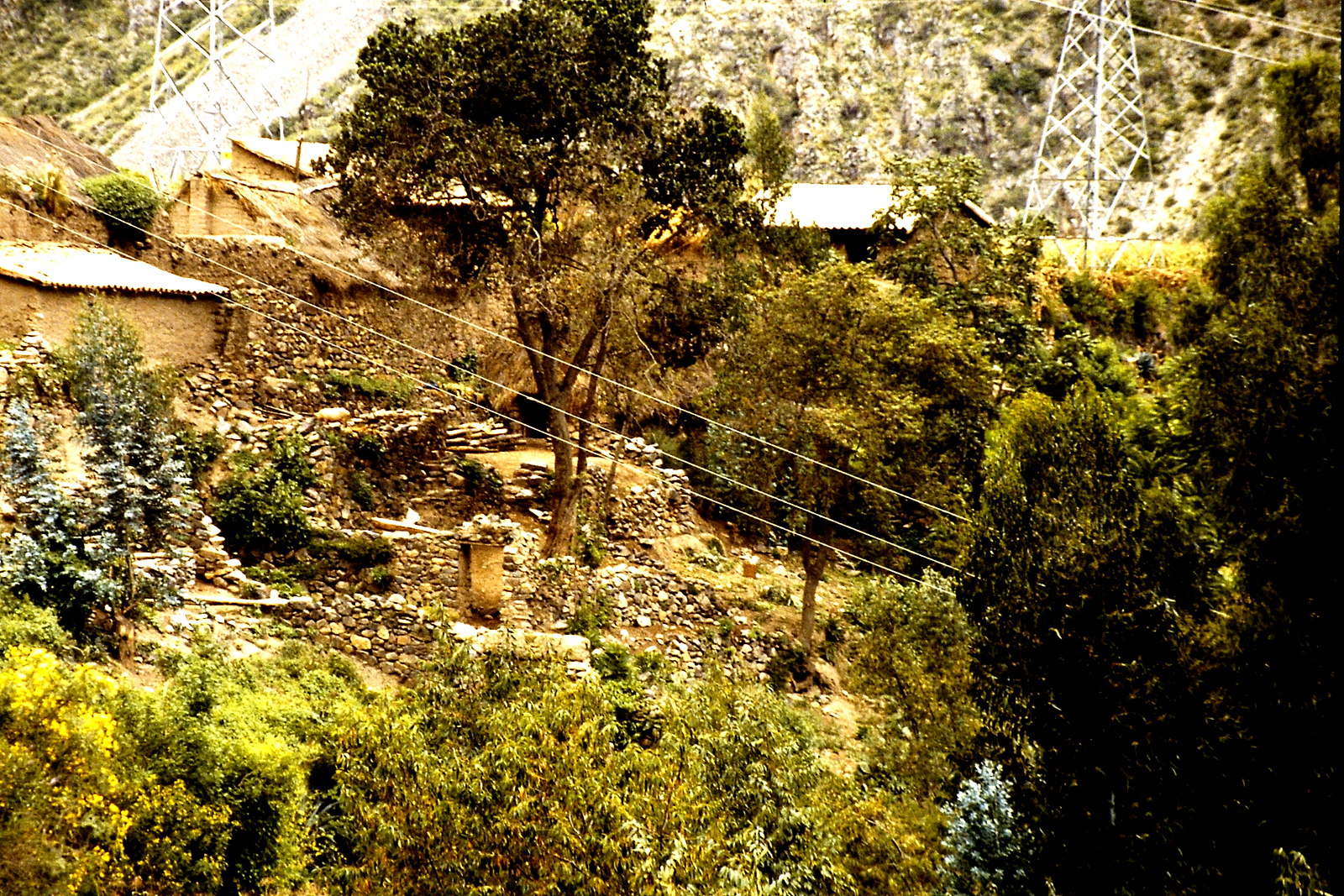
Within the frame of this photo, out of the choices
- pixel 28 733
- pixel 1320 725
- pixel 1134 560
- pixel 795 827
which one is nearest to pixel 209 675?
pixel 28 733

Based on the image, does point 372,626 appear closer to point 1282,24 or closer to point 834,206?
point 834,206

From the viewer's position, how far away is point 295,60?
7144cm

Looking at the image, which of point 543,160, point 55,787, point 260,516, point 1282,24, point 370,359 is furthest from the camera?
point 1282,24

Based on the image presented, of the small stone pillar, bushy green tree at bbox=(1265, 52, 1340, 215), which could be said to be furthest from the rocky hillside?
bushy green tree at bbox=(1265, 52, 1340, 215)

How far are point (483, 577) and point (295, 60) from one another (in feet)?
195

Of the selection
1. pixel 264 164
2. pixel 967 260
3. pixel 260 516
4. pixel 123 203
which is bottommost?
pixel 260 516

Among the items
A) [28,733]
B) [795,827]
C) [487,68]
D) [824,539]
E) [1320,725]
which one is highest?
[487,68]

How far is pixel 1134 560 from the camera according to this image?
13461 millimetres

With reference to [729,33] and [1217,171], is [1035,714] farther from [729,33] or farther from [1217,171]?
[729,33]

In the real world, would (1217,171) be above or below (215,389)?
above

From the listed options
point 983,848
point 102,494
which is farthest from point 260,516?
point 983,848

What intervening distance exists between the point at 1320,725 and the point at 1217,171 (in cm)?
5424

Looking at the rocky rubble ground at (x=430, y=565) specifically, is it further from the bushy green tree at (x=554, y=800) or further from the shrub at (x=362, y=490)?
the bushy green tree at (x=554, y=800)

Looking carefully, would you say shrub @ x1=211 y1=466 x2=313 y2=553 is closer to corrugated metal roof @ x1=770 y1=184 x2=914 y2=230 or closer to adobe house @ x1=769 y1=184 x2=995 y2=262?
adobe house @ x1=769 y1=184 x2=995 y2=262
